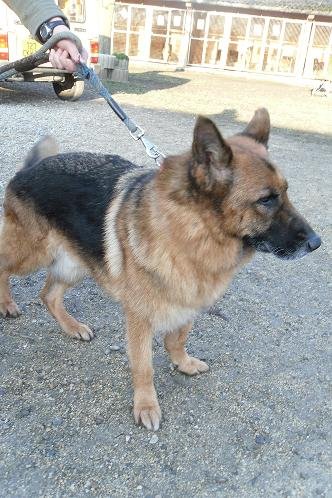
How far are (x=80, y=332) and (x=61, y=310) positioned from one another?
0.78ft

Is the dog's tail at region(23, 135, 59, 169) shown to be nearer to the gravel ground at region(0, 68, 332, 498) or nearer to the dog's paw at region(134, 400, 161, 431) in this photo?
the gravel ground at region(0, 68, 332, 498)

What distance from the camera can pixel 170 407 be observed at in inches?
115

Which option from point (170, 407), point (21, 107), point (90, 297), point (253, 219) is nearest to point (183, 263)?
point (253, 219)

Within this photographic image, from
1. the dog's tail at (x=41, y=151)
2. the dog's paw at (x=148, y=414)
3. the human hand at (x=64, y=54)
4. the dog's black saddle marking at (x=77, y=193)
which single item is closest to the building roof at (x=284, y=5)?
the human hand at (x=64, y=54)

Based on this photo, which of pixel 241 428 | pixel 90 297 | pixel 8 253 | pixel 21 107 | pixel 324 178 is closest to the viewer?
pixel 241 428

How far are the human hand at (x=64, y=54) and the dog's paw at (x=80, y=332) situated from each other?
191cm

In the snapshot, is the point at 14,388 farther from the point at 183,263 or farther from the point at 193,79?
the point at 193,79

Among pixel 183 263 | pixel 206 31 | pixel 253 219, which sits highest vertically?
pixel 206 31

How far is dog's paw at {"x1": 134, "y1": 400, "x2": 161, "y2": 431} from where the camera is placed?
2748 mm

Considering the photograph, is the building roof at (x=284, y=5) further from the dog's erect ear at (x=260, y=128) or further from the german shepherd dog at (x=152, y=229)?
the dog's erect ear at (x=260, y=128)

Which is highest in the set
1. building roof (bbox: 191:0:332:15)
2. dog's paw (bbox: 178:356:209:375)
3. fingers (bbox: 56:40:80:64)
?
building roof (bbox: 191:0:332:15)

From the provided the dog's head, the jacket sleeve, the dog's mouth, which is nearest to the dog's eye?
the dog's head

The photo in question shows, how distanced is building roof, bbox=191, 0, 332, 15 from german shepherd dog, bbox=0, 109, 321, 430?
76.5 feet

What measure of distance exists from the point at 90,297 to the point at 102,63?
1389cm
